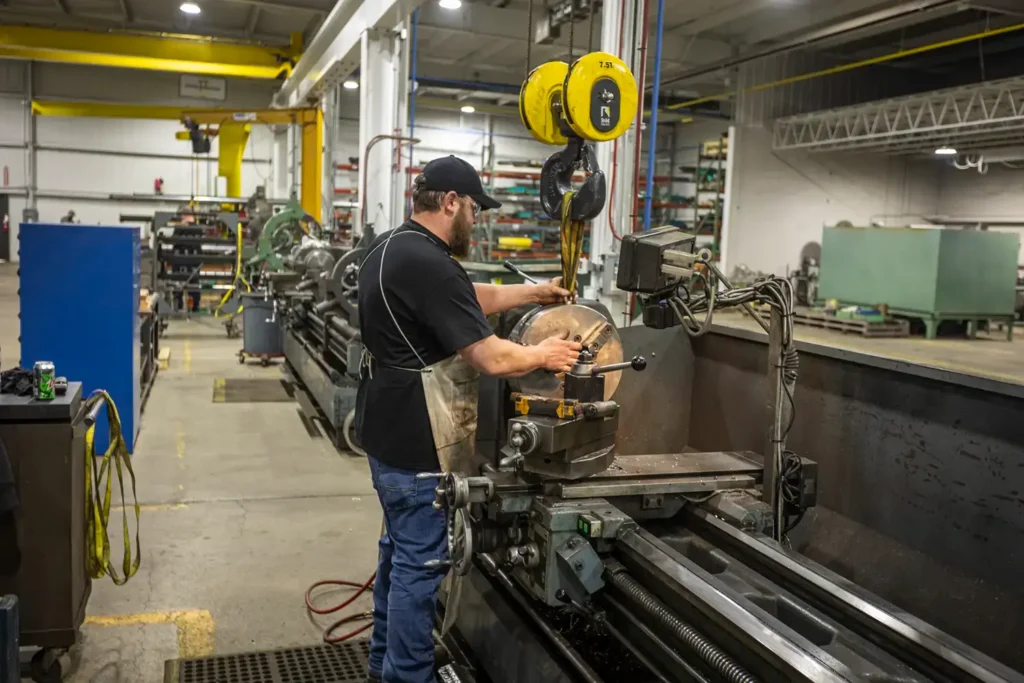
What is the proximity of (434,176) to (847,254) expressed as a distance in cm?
740

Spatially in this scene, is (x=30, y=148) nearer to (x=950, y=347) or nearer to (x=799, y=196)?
(x=799, y=196)

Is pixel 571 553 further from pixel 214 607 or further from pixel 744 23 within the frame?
pixel 744 23

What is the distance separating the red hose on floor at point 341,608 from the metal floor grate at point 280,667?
71 millimetres

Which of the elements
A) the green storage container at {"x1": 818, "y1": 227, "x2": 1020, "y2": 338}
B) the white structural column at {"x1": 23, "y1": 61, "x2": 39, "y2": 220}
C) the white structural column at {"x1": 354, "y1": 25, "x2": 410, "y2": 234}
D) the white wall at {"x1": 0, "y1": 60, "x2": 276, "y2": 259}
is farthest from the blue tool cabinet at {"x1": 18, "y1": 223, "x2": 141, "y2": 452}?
the white structural column at {"x1": 23, "y1": 61, "x2": 39, "y2": 220}

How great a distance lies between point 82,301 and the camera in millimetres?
4070

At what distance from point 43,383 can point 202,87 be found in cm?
1257

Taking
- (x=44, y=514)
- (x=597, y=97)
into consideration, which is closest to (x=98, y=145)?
(x=44, y=514)

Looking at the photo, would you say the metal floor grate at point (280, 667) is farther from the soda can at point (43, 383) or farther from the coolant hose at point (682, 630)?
the coolant hose at point (682, 630)

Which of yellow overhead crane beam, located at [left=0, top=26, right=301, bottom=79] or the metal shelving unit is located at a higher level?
yellow overhead crane beam, located at [left=0, top=26, right=301, bottom=79]

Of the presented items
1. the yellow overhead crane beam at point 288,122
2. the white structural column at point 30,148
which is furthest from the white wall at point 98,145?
the yellow overhead crane beam at point 288,122

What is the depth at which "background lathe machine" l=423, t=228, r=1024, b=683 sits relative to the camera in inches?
57.8

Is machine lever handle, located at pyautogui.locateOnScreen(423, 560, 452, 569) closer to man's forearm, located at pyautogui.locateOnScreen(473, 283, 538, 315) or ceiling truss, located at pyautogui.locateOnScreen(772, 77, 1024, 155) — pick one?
man's forearm, located at pyautogui.locateOnScreen(473, 283, 538, 315)

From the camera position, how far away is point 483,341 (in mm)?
1831

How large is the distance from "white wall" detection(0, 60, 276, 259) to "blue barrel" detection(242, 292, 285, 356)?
727 cm
